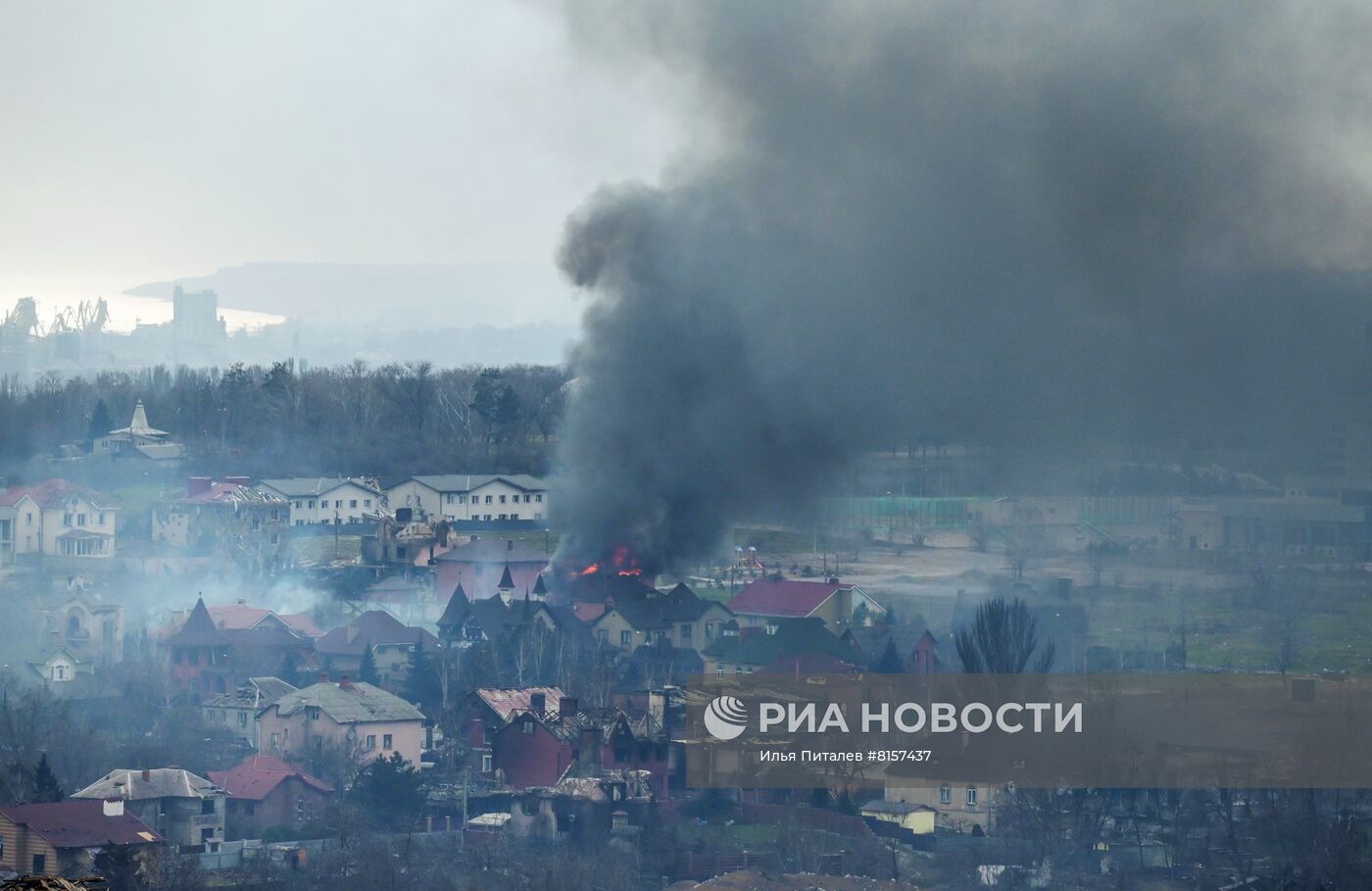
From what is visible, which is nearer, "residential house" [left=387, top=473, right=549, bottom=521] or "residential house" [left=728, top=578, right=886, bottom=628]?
"residential house" [left=728, top=578, right=886, bottom=628]

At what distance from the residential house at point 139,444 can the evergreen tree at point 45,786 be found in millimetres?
26835

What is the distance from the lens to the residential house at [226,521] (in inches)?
1665

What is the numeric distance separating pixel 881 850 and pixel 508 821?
4158 mm

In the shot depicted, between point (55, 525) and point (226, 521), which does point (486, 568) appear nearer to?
point (226, 521)

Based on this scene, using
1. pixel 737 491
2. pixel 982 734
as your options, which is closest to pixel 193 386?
pixel 737 491

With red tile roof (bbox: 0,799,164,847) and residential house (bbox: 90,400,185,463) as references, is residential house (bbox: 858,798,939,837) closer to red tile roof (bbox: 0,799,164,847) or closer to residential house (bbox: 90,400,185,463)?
red tile roof (bbox: 0,799,164,847)

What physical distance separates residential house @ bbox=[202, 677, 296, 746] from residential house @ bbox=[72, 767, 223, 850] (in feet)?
12.7

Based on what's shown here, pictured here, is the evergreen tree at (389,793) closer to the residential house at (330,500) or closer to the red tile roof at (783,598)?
the red tile roof at (783,598)

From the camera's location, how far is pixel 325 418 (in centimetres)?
5531

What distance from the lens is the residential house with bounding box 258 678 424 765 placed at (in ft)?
90.0

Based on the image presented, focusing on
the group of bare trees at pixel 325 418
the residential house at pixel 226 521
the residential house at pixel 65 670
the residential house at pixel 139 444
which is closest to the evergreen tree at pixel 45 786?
the residential house at pixel 65 670

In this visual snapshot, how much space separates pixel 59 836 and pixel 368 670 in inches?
347

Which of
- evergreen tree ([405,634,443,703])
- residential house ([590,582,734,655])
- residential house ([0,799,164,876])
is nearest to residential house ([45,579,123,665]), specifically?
evergreen tree ([405,634,443,703])

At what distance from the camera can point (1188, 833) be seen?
977 inches
